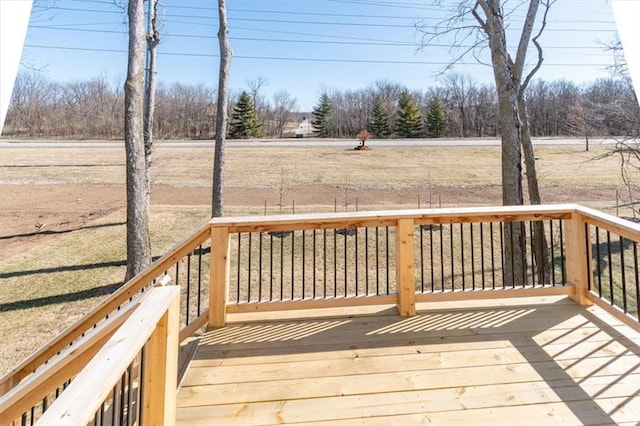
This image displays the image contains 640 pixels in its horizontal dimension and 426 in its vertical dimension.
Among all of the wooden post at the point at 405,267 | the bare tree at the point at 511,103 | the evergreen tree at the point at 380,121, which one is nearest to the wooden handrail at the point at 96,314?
the wooden post at the point at 405,267

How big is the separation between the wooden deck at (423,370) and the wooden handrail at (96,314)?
61cm

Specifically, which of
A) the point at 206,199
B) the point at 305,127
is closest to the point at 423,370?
the point at 206,199

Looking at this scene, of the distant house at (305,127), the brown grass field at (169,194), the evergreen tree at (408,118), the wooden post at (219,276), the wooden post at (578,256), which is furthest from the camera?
the distant house at (305,127)

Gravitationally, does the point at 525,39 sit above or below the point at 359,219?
above

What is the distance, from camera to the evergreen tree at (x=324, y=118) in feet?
107

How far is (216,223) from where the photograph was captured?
2760mm

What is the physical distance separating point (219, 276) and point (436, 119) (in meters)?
32.2

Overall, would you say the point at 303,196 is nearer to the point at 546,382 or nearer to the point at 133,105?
the point at 133,105

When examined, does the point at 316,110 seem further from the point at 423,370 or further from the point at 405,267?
the point at 423,370

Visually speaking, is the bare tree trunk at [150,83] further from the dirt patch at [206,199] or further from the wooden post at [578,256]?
the wooden post at [578,256]

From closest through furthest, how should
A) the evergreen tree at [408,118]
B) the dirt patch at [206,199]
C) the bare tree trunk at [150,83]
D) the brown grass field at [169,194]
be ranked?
the brown grass field at [169,194] < the bare tree trunk at [150,83] < the dirt patch at [206,199] < the evergreen tree at [408,118]

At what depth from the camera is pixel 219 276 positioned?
9.20ft

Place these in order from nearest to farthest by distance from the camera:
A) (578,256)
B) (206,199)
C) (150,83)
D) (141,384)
Result: (141,384), (578,256), (150,83), (206,199)

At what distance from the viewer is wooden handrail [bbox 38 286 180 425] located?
2.49 ft
